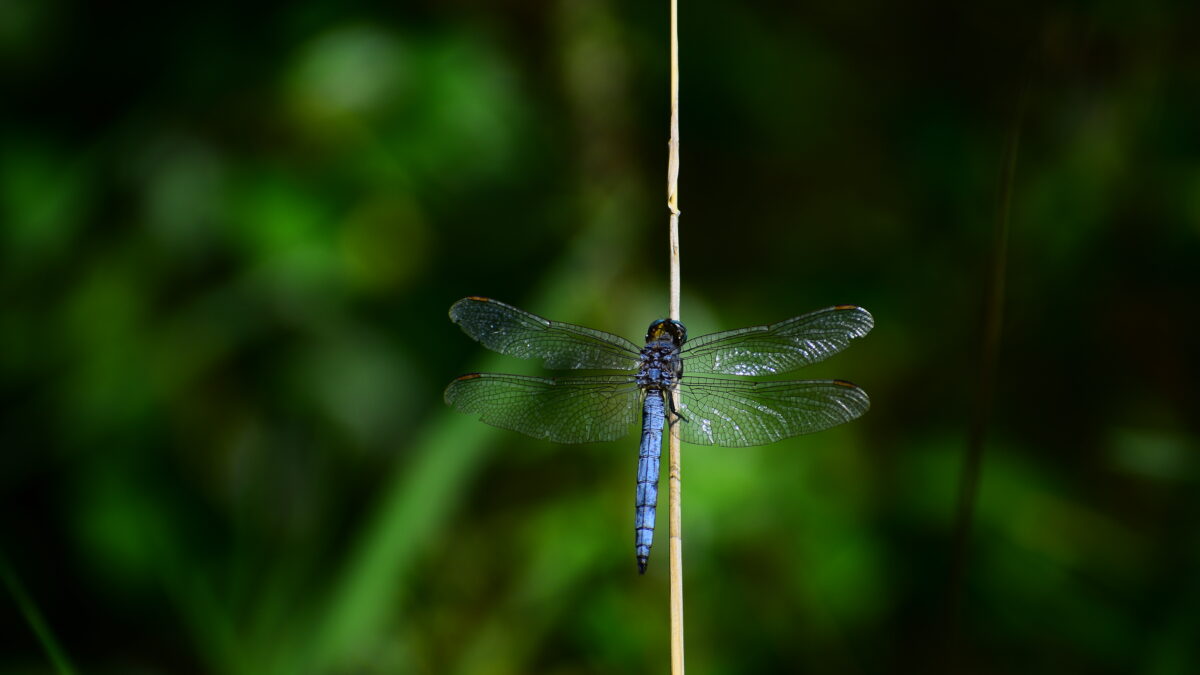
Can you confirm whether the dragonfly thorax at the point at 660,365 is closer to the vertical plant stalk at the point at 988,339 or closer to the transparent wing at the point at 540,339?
the transparent wing at the point at 540,339

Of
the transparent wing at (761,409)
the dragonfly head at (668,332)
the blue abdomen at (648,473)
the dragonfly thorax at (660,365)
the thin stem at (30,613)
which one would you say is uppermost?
the dragonfly head at (668,332)

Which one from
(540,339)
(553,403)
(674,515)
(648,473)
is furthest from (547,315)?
(674,515)

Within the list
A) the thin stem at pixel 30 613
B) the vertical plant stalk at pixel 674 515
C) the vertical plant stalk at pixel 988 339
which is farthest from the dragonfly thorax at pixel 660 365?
the thin stem at pixel 30 613

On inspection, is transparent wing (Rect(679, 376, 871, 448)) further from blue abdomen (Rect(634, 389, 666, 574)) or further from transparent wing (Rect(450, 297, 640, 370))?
transparent wing (Rect(450, 297, 640, 370))

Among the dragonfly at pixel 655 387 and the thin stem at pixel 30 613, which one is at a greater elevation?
the dragonfly at pixel 655 387

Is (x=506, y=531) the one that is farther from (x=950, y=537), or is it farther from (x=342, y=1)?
(x=342, y=1)

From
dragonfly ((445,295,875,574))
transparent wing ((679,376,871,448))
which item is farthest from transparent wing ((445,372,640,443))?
transparent wing ((679,376,871,448))
